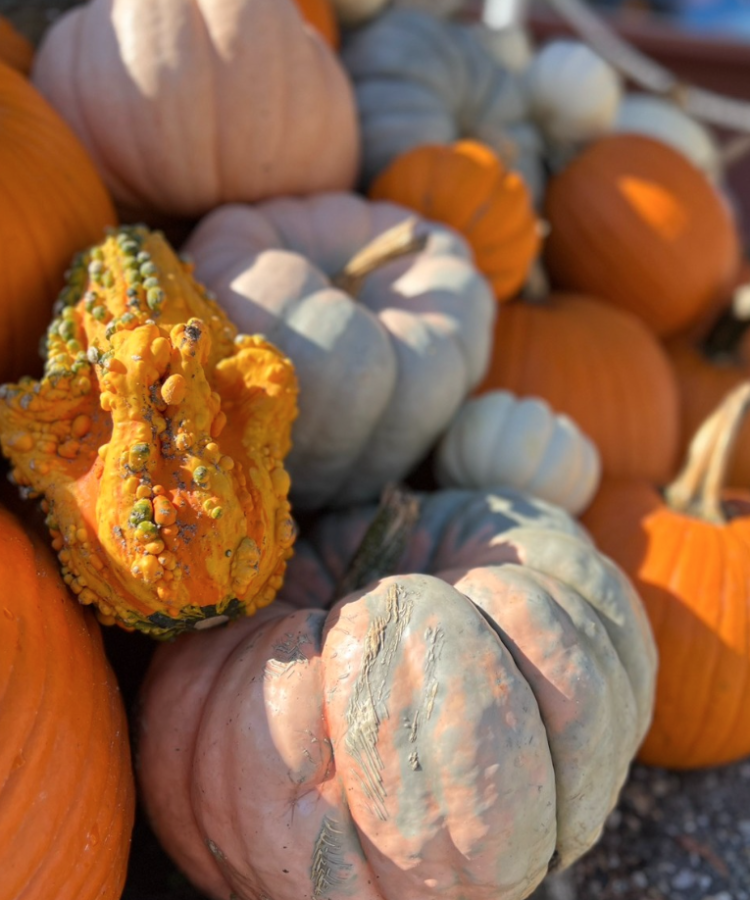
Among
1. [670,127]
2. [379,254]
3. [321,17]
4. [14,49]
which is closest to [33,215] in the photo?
[379,254]

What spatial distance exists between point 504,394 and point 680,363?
1.14 metres

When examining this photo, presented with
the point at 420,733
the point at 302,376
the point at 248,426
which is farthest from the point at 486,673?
the point at 302,376

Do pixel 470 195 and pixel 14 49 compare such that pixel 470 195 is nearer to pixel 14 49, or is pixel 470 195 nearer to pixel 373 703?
pixel 14 49

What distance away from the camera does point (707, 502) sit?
1968 mm

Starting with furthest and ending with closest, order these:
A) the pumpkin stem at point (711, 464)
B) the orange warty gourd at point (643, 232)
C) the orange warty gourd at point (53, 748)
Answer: the orange warty gourd at point (643, 232) < the pumpkin stem at point (711, 464) < the orange warty gourd at point (53, 748)

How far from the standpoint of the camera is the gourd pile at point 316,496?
111 cm

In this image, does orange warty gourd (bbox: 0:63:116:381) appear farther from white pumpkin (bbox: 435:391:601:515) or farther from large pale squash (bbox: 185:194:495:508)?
white pumpkin (bbox: 435:391:601:515)

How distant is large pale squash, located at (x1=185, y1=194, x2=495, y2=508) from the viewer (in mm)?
1574

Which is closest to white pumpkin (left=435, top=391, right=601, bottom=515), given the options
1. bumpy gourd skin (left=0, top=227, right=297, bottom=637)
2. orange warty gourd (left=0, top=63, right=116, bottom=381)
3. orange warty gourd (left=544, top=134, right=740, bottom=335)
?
bumpy gourd skin (left=0, top=227, right=297, bottom=637)

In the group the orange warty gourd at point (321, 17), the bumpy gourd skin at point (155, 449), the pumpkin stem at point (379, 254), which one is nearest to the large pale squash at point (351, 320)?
the pumpkin stem at point (379, 254)

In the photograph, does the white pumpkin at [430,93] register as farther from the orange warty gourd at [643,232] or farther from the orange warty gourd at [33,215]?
the orange warty gourd at [33,215]

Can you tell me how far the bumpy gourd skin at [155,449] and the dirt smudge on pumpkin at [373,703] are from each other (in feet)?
0.63

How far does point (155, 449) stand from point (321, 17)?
180cm

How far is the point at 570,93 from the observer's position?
294cm
